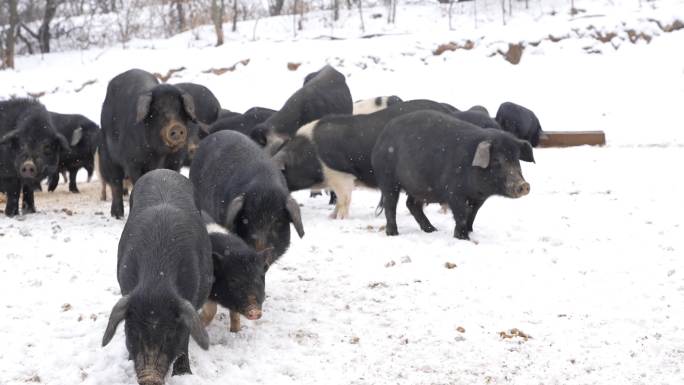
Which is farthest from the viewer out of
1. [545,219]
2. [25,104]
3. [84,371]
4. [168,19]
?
[168,19]

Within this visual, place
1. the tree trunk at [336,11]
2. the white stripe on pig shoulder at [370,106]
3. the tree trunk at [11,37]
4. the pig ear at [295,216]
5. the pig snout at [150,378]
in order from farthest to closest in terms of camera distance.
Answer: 1. the tree trunk at [336,11]
2. the tree trunk at [11,37]
3. the white stripe on pig shoulder at [370,106]
4. the pig ear at [295,216]
5. the pig snout at [150,378]

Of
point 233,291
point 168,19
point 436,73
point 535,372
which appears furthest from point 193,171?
A: point 168,19

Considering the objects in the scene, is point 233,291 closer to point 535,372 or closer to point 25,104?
point 535,372

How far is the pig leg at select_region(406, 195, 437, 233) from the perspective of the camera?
9117 mm

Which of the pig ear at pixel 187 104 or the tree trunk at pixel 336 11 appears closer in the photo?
the pig ear at pixel 187 104

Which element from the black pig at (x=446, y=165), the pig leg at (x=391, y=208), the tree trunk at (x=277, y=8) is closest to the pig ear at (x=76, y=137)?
the black pig at (x=446, y=165)

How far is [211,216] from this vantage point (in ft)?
23.1

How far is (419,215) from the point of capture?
9.22 meters

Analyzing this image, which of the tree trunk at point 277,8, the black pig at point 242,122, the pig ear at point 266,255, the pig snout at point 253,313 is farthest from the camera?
the tree trunk at point 277,8

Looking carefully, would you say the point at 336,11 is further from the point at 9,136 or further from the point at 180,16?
the point at 9,136

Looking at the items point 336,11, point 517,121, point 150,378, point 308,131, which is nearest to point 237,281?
point 150,378

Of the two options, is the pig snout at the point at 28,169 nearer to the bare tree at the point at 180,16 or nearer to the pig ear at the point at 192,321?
the pig ear at the point at 192,321

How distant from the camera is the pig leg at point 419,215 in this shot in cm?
912

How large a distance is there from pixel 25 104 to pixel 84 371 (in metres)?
6.35
